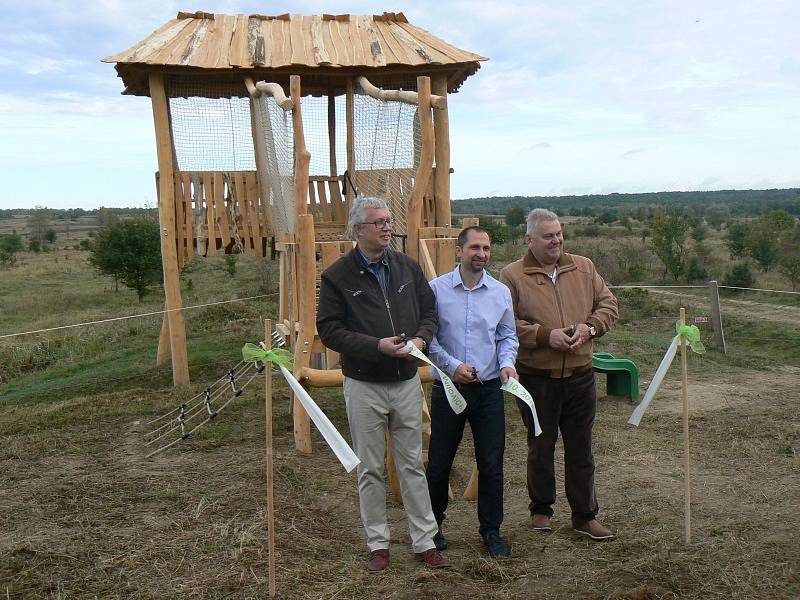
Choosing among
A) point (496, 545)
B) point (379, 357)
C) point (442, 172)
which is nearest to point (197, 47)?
point (442, 172)

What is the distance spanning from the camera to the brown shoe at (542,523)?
511 centimetres

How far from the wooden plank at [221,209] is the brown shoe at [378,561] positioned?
6.27 metres

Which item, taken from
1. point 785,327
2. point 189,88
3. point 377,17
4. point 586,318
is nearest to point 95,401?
point 189,88

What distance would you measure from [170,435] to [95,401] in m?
2.02

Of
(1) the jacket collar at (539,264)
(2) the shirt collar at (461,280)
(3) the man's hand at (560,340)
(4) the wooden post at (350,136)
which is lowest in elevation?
(3) the man's hand at (560,340)

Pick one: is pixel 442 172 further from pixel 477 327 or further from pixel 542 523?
pixel 542 523

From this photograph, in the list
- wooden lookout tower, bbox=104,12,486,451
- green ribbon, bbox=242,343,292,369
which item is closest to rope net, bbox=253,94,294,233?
wooden lookout tower, bbox=104,12,486,451

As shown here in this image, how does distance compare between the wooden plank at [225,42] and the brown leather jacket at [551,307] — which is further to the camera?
the wooden plank at [225,42]

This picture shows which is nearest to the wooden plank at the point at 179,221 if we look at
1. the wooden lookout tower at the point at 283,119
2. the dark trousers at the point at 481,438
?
the wooden lookout tower at the point at 283,119

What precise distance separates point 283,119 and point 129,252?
13560 mm

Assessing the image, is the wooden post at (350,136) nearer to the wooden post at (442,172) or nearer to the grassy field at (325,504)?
the wooden post at (442,172)

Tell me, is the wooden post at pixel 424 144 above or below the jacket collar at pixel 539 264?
above

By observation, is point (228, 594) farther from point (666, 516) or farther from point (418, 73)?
point (418, 73)

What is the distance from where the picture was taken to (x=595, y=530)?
492 centimetres
